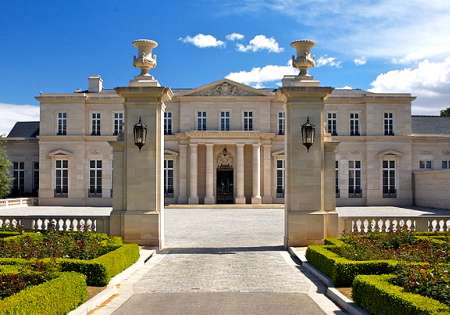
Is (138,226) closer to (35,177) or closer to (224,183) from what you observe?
(224,183)

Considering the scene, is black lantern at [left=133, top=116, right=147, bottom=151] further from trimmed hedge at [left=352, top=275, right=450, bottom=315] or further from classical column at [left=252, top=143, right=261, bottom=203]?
classical column at [left=252, top=143, right=261, bottom=203]

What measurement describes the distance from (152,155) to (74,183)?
3219 centimetres

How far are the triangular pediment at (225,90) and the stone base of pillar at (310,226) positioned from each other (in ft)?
103

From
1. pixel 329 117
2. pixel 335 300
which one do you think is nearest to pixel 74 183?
pixel 329 117

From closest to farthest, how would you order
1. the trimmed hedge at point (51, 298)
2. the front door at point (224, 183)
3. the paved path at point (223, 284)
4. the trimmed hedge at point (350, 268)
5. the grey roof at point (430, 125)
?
the trimmed hedge at point (51, 298) → the paved path at point (223, 284) → the trimmed hedge at point (350, 268) → the front door at point (224, 183) → the grey roof at point (430, 125)

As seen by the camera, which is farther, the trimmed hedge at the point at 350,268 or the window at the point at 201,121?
the window at the point at 201,121

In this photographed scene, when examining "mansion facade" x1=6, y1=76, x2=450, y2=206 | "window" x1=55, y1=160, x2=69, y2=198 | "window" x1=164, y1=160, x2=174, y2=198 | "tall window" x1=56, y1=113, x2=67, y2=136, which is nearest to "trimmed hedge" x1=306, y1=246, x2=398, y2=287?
"mansion facade" x1=6, y1=76, x2=450, y2=206

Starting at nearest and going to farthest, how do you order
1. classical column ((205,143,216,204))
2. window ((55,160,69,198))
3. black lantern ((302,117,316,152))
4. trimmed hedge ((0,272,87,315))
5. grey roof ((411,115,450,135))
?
trimmed hedge ((0,272,87,315)) < black lantern ((302,117,316,152)) < classical column ((205,143,216,204)) < window ((55,160,69,198)) < grey roof ((411,115,450,135))

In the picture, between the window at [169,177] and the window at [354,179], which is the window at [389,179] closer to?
the window at [354,179]

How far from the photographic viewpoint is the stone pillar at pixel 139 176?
1447 cm

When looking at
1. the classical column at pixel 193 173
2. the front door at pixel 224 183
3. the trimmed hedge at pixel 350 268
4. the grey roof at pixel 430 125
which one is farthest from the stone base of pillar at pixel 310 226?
the grey roof at pixel 430 125

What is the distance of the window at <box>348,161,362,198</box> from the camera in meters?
44.8

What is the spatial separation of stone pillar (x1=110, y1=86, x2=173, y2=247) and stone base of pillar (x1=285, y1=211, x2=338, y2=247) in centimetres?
374

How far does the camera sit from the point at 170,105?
45.4 meters
